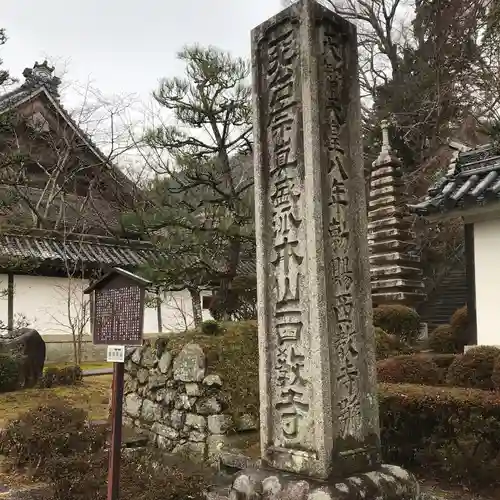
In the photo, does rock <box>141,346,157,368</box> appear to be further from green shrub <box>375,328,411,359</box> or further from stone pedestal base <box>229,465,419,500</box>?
stone pedestal base <box>229,465,419,500</box>

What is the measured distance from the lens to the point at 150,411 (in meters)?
7.88

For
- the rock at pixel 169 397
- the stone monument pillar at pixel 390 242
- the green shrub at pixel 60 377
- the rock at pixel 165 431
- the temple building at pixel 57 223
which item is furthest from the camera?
the temple building at pixel 57 223

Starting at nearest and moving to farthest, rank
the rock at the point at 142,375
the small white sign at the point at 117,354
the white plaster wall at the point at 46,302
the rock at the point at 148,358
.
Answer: the small white sign at the point at 117,354, the rock at the point at 148,358, the rock at the point at 142,375, the white plaster wall at the point at 46,302

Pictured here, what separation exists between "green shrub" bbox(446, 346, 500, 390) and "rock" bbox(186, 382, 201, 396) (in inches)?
120

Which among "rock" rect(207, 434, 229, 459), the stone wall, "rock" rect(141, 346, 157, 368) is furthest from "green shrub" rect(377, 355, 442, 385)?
"rock" rect(141, 346, 157, 368)

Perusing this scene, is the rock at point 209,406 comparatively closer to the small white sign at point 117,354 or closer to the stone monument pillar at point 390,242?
the small white sign at point 117,354

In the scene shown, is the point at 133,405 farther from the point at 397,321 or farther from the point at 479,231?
the point at 397,321

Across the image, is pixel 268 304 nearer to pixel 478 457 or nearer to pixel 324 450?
pixel 324 450

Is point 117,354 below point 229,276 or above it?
below

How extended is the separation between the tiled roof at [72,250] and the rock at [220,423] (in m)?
9.56

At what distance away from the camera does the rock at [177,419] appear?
23.3 feet

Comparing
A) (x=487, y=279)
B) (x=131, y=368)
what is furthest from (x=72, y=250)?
(x=487, y=279)

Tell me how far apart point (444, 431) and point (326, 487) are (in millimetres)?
2317

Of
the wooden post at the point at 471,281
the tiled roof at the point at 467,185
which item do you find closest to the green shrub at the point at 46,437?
the wooden post at the point at 471,281
